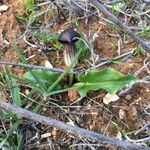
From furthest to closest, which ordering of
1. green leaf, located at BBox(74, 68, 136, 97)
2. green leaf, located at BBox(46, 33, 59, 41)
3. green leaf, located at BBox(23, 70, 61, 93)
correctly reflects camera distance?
green leaf, located at BBox(46, 33, 59, 41)
green leaf, located at BBox(23, 70, 61, 93)
green leaf, located at BBox(74, 68, 136, 97)

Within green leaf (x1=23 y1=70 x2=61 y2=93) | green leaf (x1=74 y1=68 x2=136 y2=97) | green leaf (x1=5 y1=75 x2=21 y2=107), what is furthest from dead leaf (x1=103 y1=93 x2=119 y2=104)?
green leaf (x1=5 y1=75 x2=21 y2=107)

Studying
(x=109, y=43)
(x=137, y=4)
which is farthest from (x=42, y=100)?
(x=137, y=4)

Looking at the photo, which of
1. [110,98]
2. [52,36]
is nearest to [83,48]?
[52,36]

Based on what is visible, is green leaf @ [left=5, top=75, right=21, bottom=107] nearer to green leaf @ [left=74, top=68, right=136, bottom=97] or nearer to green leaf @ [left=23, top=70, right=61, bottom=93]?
green leaf @ [left=23, top=70, right=61, bottom=93]

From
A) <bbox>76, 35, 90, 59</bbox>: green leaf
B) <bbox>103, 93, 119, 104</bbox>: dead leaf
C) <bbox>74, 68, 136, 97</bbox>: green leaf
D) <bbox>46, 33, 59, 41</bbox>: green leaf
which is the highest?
<bbox>46, 33, 59, 41</bbox>: green leaf

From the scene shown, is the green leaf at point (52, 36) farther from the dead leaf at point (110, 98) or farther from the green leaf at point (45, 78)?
the dead leaf at point (110, 98)

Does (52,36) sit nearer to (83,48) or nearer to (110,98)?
(83,48)

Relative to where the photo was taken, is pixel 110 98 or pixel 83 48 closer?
pixel 110 98

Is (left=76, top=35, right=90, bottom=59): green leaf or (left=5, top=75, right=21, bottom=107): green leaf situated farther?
(left=76, top=35, right=90, bottom=59): green leaf

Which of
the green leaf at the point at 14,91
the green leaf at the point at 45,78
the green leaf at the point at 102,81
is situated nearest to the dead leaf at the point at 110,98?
the green leaf at the point at 102,81
